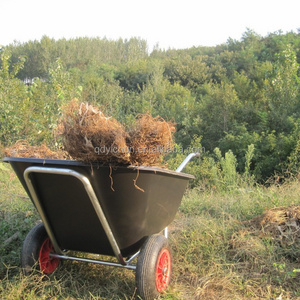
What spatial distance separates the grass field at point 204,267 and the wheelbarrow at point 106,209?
25 centimetres

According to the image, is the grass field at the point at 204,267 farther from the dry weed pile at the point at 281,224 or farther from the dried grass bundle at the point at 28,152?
the dried grass bundle at the point at 28,152

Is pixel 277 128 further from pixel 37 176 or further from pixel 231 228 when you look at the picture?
pixel 37 176

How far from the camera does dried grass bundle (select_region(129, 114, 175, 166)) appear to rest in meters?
2.00

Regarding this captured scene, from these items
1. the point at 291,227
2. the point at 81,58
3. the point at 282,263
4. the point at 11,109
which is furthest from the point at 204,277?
the point at 81,58

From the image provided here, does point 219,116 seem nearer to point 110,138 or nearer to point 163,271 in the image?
point 163,271

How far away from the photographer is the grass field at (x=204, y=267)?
263cm

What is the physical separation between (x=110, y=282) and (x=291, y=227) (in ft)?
5.88

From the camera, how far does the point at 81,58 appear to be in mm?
40875

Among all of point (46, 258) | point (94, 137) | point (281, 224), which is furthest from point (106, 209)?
point (281, 224)

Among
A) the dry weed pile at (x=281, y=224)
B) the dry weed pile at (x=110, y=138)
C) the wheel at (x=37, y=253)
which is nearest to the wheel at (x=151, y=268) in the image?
the dry weed pile at (x=110, y=138)

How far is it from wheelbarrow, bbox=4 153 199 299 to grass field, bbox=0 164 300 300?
25cm

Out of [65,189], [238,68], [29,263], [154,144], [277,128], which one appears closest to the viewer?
[154,144]

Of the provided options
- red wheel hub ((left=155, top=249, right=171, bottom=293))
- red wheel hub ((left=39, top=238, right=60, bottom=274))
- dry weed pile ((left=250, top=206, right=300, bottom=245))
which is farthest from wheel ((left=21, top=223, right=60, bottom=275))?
dry weed pile ((left=250, top=206, right=300, bottom=245))

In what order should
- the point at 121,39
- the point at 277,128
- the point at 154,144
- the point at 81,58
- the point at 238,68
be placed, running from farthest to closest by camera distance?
the point at 121,39 → the point at 81,58 → the point at 238,68 → the point at 277,128 → the point at 154,144
